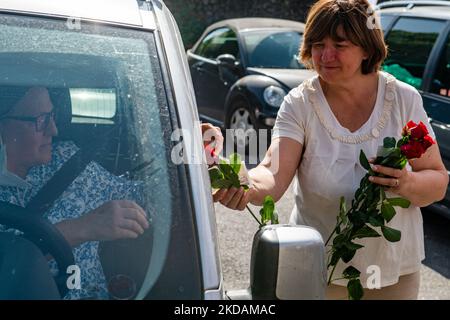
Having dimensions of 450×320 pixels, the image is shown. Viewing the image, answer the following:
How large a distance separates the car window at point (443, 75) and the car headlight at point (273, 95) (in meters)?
2.36

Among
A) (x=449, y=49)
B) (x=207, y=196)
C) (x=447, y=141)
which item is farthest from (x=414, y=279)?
(x=449, y=49)

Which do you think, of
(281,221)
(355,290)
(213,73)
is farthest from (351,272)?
(213,73)

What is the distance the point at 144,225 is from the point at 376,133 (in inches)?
40.3

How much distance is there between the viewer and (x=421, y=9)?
6531mm

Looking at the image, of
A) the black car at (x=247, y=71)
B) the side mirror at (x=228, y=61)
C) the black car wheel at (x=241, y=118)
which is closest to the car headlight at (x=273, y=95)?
the black car at (x=247, y=71)

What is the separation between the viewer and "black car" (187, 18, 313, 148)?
8164 mm

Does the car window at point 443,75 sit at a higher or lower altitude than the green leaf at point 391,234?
lower

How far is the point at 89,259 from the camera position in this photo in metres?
1.84

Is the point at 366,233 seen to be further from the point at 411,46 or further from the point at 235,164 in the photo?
the point at 411,46

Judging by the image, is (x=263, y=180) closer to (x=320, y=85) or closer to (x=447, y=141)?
(x=320, y=85)

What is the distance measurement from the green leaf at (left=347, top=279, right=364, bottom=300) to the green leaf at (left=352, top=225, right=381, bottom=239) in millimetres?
188

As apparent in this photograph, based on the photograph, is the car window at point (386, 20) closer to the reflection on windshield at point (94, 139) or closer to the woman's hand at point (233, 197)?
the woman's hand at point (233, 197)

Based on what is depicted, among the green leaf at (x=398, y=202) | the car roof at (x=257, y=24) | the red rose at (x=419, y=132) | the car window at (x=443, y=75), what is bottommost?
the car roof at (x=257, y=24)

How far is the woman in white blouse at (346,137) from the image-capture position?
2568 millimetres
